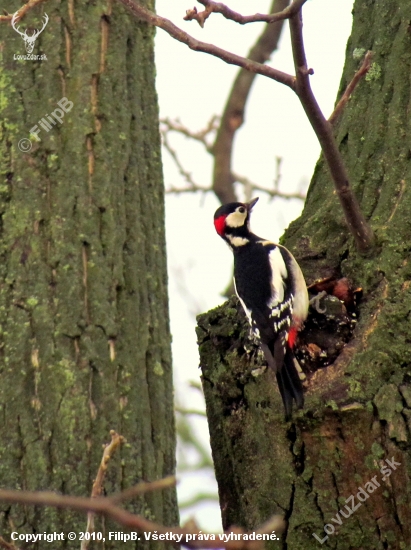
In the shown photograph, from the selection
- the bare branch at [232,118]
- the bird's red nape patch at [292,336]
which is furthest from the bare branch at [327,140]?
the bare branch at [232,118]

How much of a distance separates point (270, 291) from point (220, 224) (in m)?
0.76

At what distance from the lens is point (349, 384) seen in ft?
7.45

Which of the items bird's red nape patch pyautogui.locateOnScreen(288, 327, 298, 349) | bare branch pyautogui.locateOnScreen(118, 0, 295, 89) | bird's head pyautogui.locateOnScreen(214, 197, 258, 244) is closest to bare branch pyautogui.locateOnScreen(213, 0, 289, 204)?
bird's head pyautogui.locateOnScreen(214, 197, 258, 244)

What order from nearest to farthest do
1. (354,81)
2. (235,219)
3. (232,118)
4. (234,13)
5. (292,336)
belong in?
1. (234,13)
2. (354,81)
3. (292,336)
4. (235,219)
5. (232,118)

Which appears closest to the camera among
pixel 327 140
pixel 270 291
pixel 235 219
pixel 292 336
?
pixel 327 140

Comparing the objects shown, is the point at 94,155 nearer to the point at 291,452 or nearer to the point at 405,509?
the point at 291,452

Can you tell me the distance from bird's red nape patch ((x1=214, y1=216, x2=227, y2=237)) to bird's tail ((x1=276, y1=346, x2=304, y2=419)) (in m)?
1.63

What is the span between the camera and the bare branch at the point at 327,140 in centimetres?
200

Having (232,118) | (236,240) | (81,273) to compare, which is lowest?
(81,273)

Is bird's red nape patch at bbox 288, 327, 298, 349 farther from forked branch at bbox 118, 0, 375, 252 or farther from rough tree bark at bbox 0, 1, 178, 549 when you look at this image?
forked branch at bbox 118, 0, 375, 252

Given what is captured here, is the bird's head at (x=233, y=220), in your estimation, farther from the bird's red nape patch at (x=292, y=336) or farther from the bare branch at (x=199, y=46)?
the bare branch at (x=199, y=46)

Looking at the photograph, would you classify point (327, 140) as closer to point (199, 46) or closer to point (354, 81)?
point (354, 81)

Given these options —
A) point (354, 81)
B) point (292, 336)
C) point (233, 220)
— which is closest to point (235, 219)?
point (233, 220)

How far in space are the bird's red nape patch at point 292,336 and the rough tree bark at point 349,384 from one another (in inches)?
7.5
